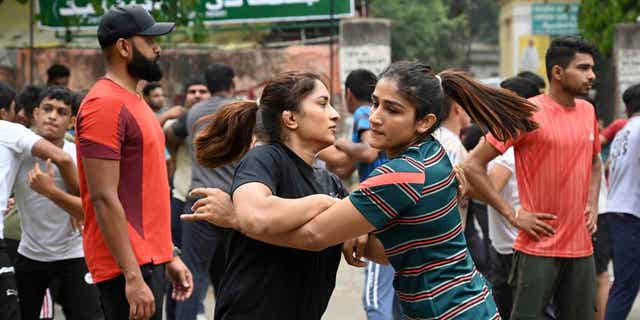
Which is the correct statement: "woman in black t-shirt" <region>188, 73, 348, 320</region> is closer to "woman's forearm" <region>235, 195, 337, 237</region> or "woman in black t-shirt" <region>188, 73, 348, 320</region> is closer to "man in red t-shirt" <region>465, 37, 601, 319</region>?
"woman's forearm" <region>235, 195, 337, 237</region>

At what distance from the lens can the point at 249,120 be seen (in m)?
3.95

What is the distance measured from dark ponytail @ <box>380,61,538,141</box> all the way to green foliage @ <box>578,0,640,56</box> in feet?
38.2

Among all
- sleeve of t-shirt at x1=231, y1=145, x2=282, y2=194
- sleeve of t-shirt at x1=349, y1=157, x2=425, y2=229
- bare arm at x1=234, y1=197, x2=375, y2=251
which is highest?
sleeve of t-shirt at x1=231, y1=145, x2=282, y2=194

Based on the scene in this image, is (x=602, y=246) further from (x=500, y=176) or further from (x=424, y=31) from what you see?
(x=424, y=31)

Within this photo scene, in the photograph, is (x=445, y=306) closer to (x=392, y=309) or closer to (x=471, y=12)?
(x=392, y=309)

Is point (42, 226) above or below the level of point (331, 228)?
below

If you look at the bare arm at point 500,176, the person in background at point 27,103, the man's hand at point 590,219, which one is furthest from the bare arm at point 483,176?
the person in background at point 27,103

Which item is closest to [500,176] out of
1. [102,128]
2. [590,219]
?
[590,219]

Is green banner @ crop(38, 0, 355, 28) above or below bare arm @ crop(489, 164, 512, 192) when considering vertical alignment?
above

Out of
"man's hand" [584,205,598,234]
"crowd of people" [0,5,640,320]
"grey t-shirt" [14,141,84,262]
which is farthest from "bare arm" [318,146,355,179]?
"grey t-shirt" [14,141,84,262]

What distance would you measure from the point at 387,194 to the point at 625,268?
4017 millimetres

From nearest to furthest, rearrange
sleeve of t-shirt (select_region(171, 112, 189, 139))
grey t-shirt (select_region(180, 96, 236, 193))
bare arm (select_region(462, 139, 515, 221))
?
1. bare arm (select_region(462, 139, 515, 221))
2. grey t-shirt (select_region(180, 96, 236, 193))
3. sleeve of t-shirt (select_region(171, 112, 189, 139))

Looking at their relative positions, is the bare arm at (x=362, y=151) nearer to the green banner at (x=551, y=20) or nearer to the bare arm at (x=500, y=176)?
the bare arm at (x=500, y=176)

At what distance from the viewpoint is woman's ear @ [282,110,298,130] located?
3760 mm
